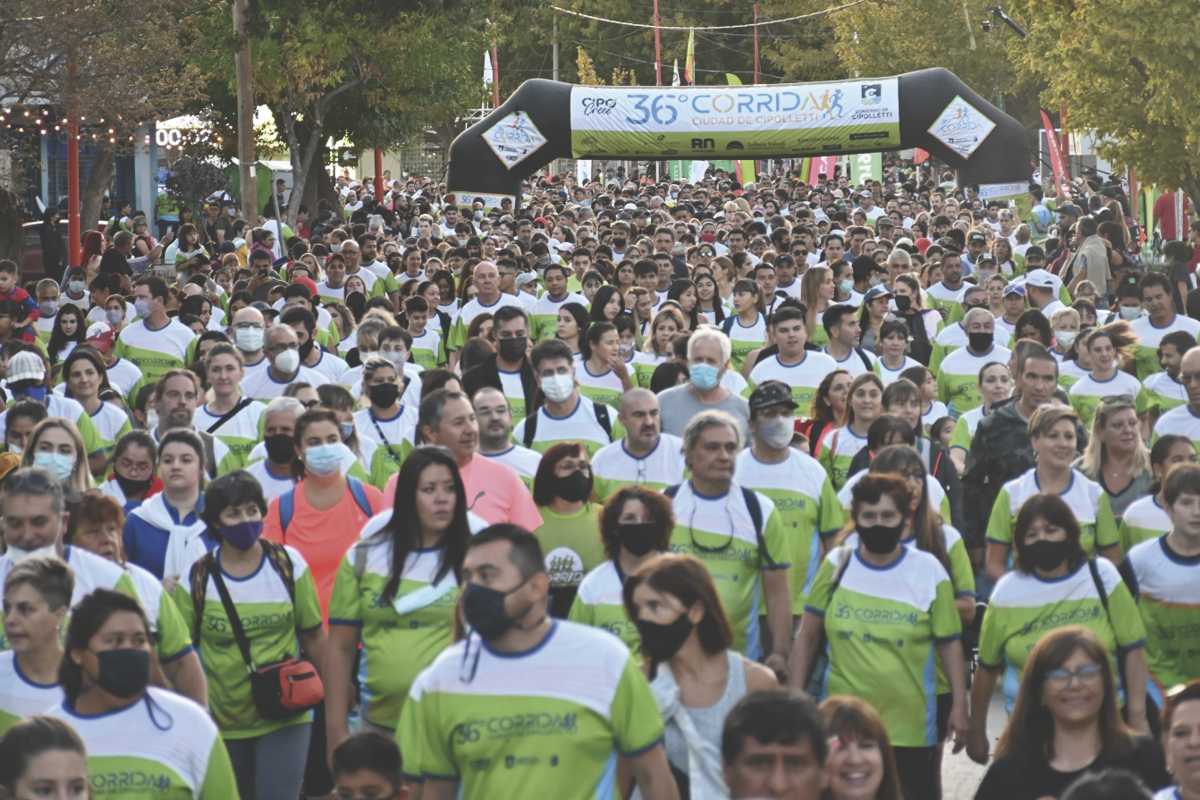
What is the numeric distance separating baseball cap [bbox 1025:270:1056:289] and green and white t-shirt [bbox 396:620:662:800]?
12021 mm

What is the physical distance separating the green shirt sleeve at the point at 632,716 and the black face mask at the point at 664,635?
17.0 inches

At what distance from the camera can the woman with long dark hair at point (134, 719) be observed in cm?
588

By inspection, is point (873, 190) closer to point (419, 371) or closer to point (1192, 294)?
point (1192, 294)

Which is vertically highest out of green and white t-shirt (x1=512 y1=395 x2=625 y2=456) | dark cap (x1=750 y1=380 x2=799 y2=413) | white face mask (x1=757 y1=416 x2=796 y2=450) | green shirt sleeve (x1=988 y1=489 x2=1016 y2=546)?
dark cap (x1=750 y1=380 x2=799 y2=413)

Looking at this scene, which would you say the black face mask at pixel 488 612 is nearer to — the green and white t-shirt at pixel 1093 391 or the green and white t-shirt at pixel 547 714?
the green and white t-shirt at pixel 547 714

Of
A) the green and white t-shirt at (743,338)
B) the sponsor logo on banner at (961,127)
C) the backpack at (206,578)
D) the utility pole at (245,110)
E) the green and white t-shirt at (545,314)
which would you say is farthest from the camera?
the sponsor logo on banner at (961,127)

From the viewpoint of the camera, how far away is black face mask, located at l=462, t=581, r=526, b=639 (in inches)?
219

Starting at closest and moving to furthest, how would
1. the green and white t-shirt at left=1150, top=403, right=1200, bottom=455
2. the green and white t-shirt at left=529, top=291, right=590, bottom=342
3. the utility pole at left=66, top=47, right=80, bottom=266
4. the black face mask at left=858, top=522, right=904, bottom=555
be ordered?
1. the black face mask at left=858, top=522, right=904, bottom=555
2. the green and white t-shirt at left=1150, top=403, right=1200, bottom=455
3. the green and white t-shirt at left=529, top=291, right=590, bottom=342
4. the utility pole at left=66, top=47, right=80, bottom=266

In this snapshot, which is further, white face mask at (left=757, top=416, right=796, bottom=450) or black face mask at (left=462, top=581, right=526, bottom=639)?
white face mask at (left=757, top=416, right=796, bottom=450)

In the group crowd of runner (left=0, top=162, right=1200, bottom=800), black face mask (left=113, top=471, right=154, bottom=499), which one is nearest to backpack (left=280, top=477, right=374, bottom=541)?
crowd of runner (left=0, top=162, right=1200, bottom=800)

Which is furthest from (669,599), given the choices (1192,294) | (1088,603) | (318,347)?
(1192,294)

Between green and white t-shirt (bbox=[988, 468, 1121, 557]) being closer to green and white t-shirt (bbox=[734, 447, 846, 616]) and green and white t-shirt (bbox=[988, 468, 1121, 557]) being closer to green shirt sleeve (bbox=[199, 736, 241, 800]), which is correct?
green and white t-shirt (bbox=[734, 447, 846, 616])

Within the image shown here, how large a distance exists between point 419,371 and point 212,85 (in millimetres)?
26489

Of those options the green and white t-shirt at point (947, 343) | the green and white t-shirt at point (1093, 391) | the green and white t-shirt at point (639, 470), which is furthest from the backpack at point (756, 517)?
the green and white t-shirt at point (947, 343)
